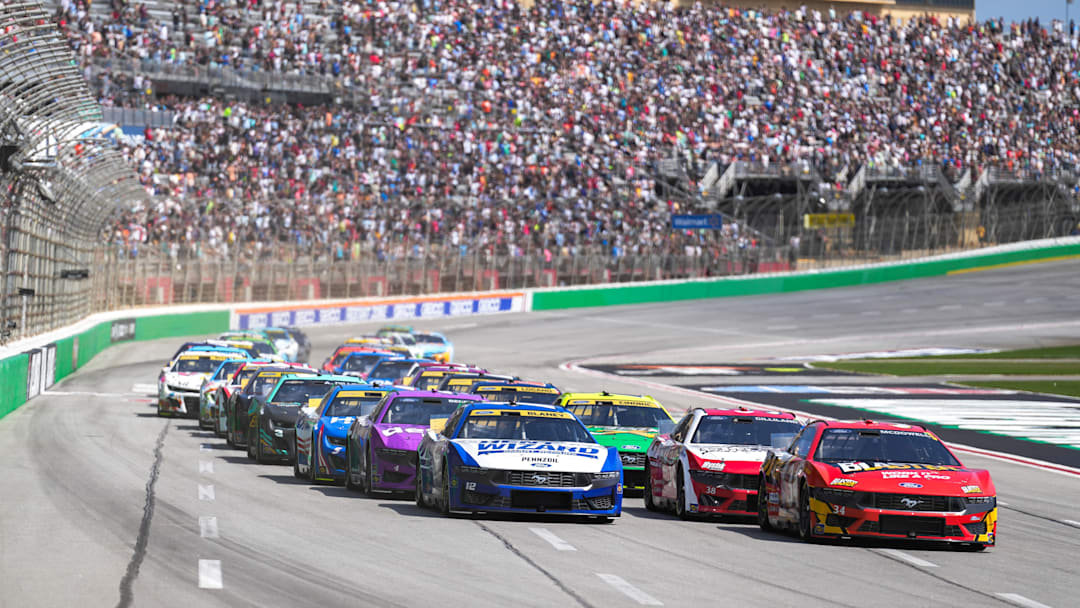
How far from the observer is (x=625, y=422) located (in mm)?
17766

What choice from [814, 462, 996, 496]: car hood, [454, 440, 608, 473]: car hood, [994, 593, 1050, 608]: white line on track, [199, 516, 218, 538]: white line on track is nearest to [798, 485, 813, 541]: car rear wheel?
[814, 462, 996, 496]: car hood

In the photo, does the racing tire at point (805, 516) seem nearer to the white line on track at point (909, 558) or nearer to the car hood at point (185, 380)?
the white line on track at point (909, 558)

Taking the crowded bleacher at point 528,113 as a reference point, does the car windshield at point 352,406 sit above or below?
below

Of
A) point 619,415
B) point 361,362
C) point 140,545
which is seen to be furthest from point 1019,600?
point 361,362

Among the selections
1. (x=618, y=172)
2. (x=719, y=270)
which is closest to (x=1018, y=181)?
(x=719, y=270)

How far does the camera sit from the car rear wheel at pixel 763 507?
45.8 ft

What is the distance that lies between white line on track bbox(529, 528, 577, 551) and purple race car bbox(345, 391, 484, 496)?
8.75 ft

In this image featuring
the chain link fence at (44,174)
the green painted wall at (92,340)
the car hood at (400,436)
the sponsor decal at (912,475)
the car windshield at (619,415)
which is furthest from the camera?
the green painted wall at (92,340)

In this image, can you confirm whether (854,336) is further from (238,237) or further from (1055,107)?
(1055,107)

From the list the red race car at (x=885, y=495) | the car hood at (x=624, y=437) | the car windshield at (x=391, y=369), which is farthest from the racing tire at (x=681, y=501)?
the car windshield at (x=391, y=369)

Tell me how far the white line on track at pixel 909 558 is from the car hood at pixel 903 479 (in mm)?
510

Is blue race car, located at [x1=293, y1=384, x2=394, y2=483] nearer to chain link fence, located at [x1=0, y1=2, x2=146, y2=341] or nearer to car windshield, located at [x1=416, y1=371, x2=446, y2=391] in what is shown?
car windshield, located at [x1=416, y1=371, x2=446, y2=391]

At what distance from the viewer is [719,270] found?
68.3m

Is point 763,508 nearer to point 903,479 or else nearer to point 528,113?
point 903,479
